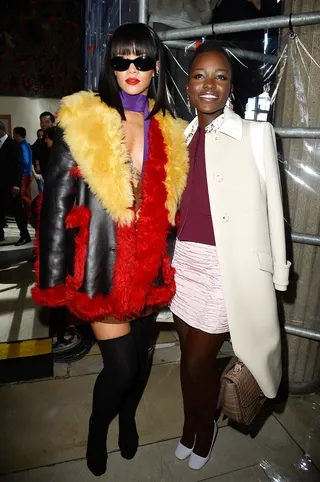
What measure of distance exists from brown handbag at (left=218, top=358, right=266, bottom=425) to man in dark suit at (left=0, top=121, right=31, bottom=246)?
5.56 meters

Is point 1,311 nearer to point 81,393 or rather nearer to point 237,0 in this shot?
point 81,393

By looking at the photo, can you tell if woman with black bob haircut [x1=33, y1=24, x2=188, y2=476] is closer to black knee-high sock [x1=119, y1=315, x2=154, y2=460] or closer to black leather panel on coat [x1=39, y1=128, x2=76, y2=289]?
black leather panel on coat [x1=39, y1=128, x2=76, y2=289]

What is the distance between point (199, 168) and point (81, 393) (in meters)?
1.82

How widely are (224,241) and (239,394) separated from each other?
773 millimetres

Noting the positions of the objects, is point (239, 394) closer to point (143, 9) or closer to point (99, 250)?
point (99, 250)

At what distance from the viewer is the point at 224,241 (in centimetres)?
161

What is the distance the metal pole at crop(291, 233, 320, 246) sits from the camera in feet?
7.30

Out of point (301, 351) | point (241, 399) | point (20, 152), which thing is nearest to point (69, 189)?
point (241, 399)

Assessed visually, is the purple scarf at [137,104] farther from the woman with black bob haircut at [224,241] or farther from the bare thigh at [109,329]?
the bare thigh at [109,329]

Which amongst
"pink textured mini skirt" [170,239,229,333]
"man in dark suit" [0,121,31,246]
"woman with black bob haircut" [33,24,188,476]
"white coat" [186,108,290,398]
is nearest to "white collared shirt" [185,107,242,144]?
"white coat" [186,108,290,398]

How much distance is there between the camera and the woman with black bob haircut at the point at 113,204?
153 centimetres

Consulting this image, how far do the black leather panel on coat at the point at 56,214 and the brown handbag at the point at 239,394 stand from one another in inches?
37.8

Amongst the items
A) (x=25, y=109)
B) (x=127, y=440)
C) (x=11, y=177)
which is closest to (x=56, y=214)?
(x=127, y=440)

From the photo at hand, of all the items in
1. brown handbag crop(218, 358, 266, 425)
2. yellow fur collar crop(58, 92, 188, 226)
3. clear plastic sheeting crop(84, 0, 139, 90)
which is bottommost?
brown handbag crop(218, 358, 266, 425)
